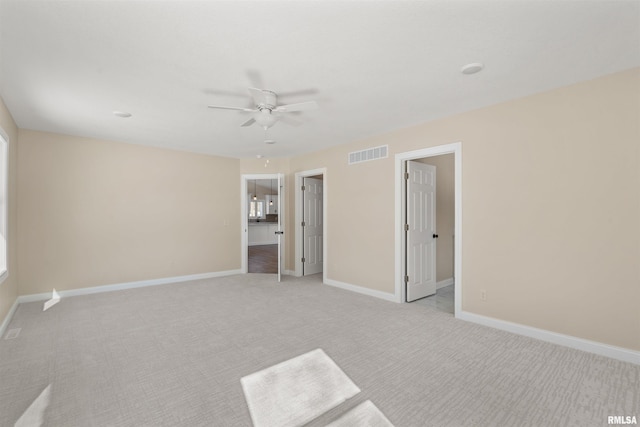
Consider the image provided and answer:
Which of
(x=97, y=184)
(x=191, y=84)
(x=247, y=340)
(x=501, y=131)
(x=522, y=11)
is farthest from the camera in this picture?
(x=97, y=184)

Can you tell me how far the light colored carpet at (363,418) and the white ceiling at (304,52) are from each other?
8.59ft

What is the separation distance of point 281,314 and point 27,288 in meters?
4.02

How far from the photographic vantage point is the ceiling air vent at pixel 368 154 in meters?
4.62

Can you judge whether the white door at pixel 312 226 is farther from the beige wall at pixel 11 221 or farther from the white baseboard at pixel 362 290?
the beige wall at pixel 11 221

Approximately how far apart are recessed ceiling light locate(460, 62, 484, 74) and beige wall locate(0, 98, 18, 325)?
192 inches

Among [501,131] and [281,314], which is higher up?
Answer: [501,131]

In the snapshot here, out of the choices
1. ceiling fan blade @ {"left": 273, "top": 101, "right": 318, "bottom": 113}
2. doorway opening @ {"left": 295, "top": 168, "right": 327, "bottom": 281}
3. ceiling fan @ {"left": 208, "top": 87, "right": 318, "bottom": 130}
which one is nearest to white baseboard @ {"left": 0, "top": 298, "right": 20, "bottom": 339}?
ceiling fan @ {"left": 208, "top": 87, "right": 318, "bottom": 130}

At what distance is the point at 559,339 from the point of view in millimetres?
2926

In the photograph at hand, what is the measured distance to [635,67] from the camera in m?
2.54

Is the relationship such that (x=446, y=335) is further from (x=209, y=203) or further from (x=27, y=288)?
(x=27, y=288)

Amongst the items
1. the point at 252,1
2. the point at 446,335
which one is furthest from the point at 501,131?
the point at 252,1

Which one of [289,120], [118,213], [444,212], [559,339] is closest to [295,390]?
[559,339]

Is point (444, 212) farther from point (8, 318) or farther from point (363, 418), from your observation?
point (8, 318)

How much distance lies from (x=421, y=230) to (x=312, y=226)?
2606mm
